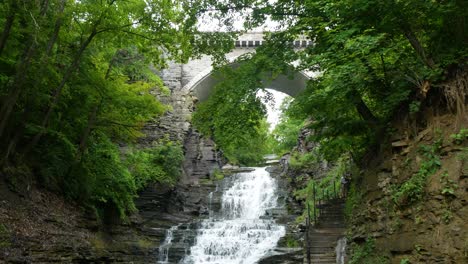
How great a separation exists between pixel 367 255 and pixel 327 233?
467 cm

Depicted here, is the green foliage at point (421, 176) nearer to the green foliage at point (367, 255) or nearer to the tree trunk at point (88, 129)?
the green foliage at point (367, 255)

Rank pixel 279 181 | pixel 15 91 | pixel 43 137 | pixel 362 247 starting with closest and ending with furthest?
1. pixel 362 247
2. pixel 15 91
3. pixel 43 137
4. pixel 279 181

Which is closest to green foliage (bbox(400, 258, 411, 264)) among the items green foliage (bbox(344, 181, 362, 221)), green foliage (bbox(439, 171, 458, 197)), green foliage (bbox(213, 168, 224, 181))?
green foliage (bbox(439, 171, 458, 197))

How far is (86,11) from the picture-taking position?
10461 mm

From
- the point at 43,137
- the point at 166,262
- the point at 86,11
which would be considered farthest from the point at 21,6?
the point at 166,262

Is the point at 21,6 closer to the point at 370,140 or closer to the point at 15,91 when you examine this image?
the point at 15,91

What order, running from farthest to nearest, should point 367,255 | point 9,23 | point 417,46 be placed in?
point 9,23 < point 367,255 < point 417,46

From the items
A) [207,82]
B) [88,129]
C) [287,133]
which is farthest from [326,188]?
[287,133]

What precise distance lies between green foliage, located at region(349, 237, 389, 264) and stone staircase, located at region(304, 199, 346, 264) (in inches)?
107

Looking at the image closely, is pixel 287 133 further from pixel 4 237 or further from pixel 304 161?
pixel 4 237

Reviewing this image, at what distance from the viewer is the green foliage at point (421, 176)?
6.82m

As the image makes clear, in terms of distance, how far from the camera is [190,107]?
26.7m

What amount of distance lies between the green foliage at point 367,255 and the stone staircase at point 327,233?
271 centimetres

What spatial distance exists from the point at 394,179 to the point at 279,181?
54.2 ft
